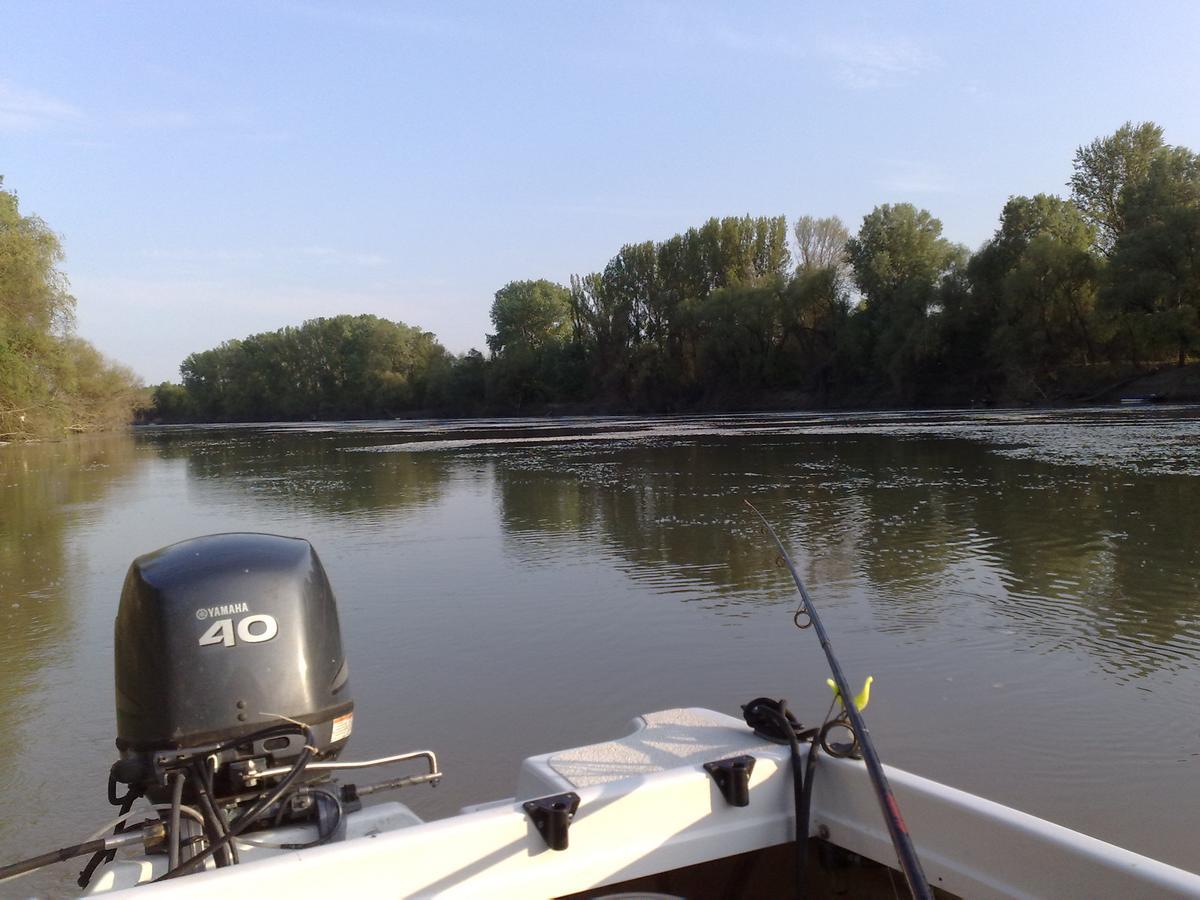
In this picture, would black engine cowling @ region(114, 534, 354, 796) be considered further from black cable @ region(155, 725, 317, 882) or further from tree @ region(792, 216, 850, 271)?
tree @ region(792, 216, 850, 271)

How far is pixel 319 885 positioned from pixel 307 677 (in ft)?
3.29

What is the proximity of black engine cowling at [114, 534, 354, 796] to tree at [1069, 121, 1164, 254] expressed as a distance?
52.2 metres

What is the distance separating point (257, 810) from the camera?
2.33m

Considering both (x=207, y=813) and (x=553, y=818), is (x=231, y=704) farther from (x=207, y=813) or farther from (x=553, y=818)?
(x=553, y=818)

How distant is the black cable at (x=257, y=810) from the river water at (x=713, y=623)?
141cm

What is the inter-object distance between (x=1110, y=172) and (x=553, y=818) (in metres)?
56.2

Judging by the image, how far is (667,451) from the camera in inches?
947

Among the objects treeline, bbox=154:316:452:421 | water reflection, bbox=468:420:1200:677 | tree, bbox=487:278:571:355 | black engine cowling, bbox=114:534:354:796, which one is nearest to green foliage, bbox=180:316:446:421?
treeline, bbox=154:316:452:421

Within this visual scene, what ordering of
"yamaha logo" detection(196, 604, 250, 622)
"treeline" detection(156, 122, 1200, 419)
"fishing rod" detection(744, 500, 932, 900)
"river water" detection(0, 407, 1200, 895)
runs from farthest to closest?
1. "treeline" detection(156, 122, 1200, 419)
2. "river water" detection(0, 407, 1200, 895)
3. "yamaha logo" detection(196, 604, 250, 622)
4. "fishing rod" detection(744, 500, 932, 900)

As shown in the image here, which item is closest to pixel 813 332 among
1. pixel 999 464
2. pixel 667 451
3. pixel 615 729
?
pixel 667 451

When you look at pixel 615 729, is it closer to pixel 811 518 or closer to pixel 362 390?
pixel 811 518

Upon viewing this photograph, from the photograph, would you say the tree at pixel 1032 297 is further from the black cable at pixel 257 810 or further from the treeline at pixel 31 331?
the black cable at pixel 257 810

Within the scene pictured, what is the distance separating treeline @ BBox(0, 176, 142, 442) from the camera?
94.3 ft

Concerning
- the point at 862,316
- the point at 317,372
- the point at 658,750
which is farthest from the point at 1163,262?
the point at 317,372
